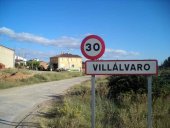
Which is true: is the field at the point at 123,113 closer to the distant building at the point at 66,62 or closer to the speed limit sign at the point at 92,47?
the speed limit sign at the point at 92,47

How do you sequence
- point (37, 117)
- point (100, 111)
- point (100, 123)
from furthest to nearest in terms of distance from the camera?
point (37, 117) → point (100, 111) → point (100, 123)

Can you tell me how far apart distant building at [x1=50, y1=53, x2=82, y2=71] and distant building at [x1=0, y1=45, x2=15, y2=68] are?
3667 cm

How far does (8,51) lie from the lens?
75.0 meters

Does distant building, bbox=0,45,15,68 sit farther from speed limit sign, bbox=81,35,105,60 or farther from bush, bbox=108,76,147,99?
speed limit sign, bbox=81,35,105,60

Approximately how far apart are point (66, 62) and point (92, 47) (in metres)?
109

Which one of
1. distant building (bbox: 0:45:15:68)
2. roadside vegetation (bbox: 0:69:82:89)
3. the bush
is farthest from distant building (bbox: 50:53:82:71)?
the bush

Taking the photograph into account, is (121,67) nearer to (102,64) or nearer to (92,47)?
(102,64)

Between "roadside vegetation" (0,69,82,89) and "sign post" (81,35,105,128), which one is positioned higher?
"sign post" (81,35,105,128)

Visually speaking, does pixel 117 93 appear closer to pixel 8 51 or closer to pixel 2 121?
pixel 2 121

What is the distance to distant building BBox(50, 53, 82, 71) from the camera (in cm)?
11350

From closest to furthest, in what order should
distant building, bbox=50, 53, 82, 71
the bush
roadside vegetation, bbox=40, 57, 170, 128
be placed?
roadside vegetation, bbox=40, 57, 170, 128
the bush
distant building, bbox=50, 53, 82, 71

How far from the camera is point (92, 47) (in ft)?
22.4

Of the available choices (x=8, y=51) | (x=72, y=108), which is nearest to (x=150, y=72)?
(x=72, y=108)

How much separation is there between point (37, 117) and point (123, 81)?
4.99m
